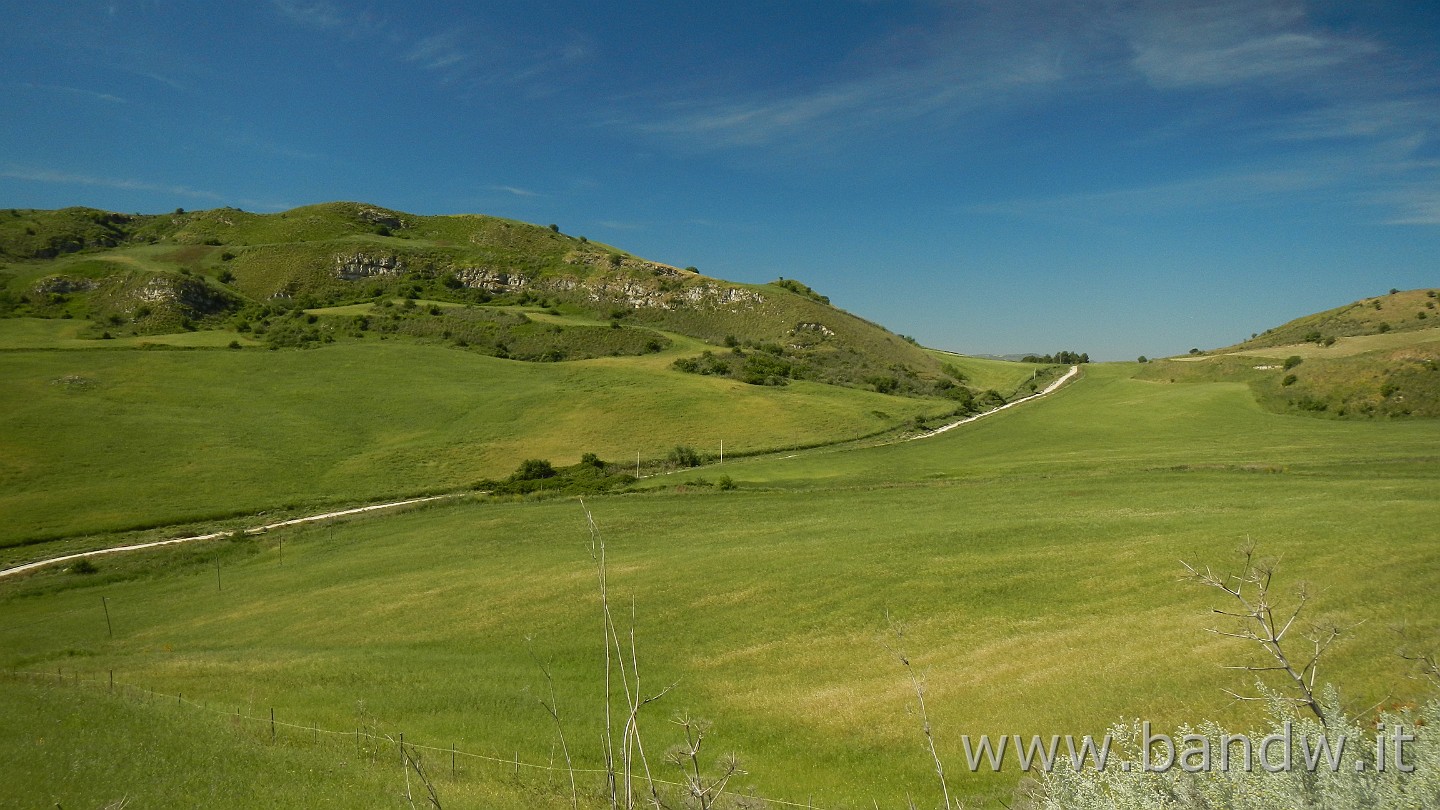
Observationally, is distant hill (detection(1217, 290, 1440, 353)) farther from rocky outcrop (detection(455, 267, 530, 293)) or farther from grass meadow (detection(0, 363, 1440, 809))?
rocky outcrop (detection(455, 267, 530, 293))

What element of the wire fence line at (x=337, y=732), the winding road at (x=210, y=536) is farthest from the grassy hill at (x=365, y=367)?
the wire fence line at (x=337, y=732)

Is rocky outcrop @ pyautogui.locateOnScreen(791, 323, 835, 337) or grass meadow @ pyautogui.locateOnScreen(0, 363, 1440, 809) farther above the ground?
rocky outcrop @ pyautogui.locateOnScreen(791, 323, 835, 337)

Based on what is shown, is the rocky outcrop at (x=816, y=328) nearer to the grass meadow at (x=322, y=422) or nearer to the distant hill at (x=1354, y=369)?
the grass meadow at (x=322, y=422)

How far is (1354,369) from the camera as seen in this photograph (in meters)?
67.6

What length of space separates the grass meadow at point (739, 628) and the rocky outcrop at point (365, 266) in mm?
114624

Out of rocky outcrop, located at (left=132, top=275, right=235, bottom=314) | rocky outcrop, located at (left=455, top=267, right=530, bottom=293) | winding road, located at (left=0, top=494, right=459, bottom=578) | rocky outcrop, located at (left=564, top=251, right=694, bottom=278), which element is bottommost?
winding road, located at (left=0, top=494, right=459, bottom=578)

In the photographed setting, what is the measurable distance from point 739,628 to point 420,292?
134 meters

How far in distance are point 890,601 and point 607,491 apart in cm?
3319

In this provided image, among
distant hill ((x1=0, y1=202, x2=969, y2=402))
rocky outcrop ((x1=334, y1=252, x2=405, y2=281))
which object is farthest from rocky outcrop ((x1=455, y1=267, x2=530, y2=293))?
rocky outcrop ((x1=334, y1=252, x2=405, y2=281))

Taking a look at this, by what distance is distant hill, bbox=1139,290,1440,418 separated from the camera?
198 ft

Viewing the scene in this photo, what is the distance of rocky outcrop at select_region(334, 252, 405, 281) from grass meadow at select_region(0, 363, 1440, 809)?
115 m

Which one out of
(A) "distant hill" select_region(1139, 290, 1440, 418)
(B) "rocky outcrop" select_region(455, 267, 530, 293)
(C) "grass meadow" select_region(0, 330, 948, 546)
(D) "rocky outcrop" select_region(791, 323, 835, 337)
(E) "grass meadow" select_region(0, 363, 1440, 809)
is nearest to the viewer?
(E) "grass meadow" select_region(0, 363, 1440, 809)

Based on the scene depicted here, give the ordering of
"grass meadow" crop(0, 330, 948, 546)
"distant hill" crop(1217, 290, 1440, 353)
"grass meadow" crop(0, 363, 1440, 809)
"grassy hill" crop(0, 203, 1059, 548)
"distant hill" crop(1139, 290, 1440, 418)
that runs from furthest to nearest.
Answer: "distant hill" crop(1217, 290, 1440, 353) → "distant hill" crop(1139, 290, 1440, 418) → "grassy hill" crop(0, 203, 1059, 548) → "grass meadow" crop(0, 330, 948, 546) → "grass meadow" crop(0, 363, 1440, 809)

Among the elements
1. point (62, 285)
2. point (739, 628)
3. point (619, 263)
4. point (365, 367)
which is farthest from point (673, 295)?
point (739, 628)
